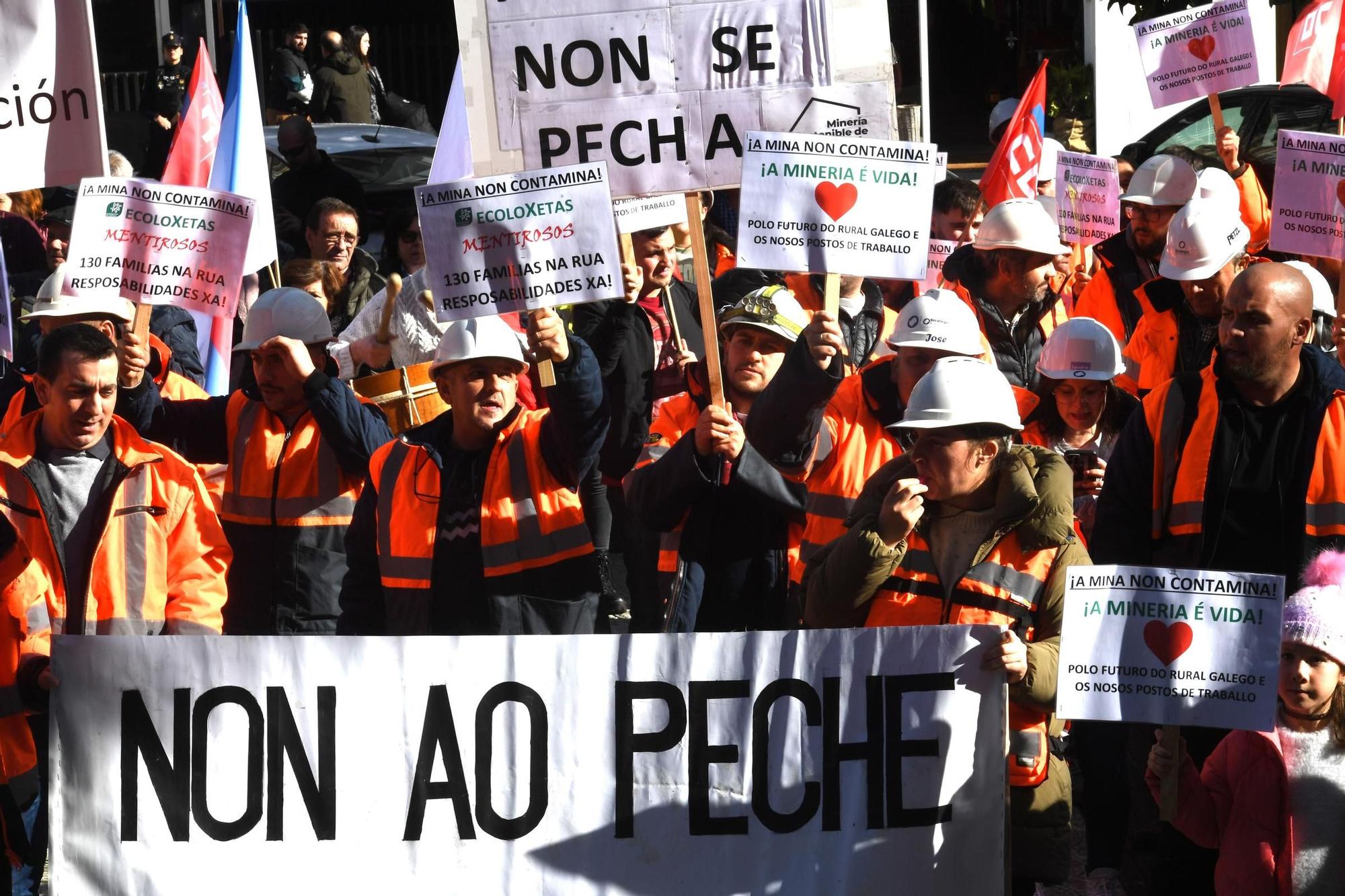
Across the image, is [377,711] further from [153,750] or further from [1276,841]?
[1276,841]

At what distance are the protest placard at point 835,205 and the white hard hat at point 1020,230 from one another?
68.8 inches

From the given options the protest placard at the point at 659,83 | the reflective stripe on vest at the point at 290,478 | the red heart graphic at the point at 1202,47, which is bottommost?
the reflective stripe on vest at the point at 290,478

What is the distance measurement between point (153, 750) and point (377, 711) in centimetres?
53

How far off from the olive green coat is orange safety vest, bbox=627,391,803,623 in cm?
84

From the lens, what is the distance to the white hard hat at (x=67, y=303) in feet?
21.7

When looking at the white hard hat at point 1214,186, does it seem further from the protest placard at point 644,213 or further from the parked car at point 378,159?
the parked car at point 378,159

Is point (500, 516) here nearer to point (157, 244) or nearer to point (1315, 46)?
point (157, 244)

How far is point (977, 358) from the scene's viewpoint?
6117 millimetres

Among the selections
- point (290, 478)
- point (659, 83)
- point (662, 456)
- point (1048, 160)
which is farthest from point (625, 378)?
point (1048, 160)

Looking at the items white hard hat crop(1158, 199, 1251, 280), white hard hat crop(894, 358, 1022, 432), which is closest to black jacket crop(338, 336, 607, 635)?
white hard hat crop(894, 358, 1022, 432)

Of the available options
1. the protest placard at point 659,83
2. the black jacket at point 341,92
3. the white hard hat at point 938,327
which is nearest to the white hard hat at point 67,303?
the protest placard at point 659,83

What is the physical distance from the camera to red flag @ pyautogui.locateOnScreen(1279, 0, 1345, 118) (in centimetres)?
827

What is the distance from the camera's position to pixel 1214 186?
820 centimetres

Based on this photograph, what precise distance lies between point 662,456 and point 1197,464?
1.47 metres
